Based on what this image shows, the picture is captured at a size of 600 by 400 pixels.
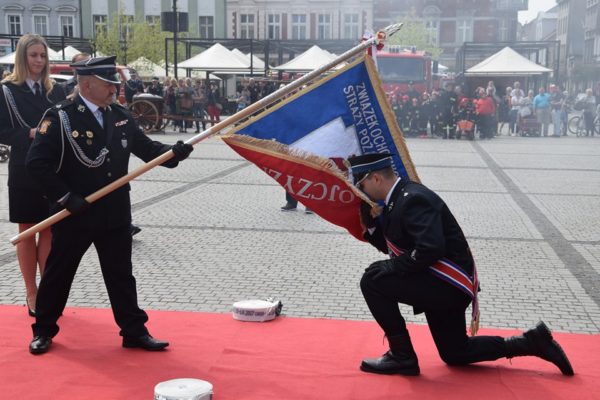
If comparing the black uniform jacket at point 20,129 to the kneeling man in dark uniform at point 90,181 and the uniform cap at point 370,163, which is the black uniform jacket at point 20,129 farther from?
the uniform cap at point 370,163

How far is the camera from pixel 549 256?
7496 mm

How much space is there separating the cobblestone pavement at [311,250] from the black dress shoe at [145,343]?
96 cm

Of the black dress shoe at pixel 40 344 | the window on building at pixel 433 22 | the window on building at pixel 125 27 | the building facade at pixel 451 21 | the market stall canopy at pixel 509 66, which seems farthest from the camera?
the window on building at pixel 433 22

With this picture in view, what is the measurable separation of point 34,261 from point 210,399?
2.14 metres

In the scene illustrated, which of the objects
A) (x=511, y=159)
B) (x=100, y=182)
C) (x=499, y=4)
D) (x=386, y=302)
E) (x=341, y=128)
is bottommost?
(x=511, y=159)

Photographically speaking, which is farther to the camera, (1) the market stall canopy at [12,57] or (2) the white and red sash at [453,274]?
(1) the market stall canopy at [12,57]

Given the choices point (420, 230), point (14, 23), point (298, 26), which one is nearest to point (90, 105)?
point (420, 230)

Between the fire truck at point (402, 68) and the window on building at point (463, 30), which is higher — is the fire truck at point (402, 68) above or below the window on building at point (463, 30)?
below

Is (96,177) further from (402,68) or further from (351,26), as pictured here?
(351,26)

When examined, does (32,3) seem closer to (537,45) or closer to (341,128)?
(537,45)

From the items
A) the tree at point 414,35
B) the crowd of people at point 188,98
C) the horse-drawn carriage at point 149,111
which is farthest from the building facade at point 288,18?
the horse-drawn carriage at point 149,111

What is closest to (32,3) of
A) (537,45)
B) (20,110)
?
(537,45)

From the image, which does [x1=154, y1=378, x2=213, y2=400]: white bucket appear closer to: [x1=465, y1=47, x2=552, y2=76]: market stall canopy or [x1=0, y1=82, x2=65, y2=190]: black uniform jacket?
[x1=0, y1=82, x2=65, y2=190]: black uniform jacket

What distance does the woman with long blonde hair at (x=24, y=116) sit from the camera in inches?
199
